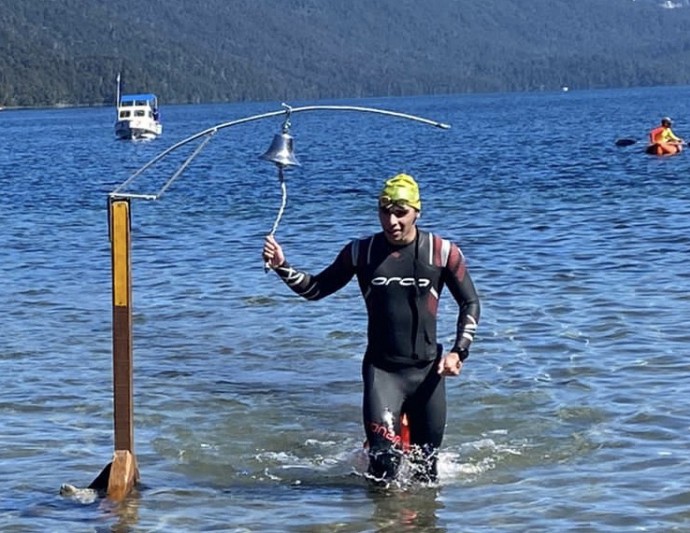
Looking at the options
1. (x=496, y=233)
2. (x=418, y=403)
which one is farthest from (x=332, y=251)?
(x=418, y=403)

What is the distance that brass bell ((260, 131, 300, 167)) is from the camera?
9091 millimetres

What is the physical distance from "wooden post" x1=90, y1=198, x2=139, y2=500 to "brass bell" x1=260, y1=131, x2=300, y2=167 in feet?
3.12

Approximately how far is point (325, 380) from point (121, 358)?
14.2ft

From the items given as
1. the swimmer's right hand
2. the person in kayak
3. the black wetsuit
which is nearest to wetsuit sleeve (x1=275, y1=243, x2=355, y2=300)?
the black wetsuit

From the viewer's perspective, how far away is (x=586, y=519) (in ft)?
29.2

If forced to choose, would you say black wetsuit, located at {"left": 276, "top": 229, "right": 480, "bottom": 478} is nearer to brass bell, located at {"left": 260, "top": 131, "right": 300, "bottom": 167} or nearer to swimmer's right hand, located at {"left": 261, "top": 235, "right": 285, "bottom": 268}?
swimmer's right hand, located at {"left": 261, "top": 235, "right": 285, "bottom": 268}

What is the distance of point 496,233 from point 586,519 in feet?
53.1

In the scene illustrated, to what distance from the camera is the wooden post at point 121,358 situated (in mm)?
9023

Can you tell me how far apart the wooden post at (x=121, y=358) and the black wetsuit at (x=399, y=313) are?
1.01 metres

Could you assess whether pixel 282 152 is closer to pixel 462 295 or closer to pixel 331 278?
pixel 331 278

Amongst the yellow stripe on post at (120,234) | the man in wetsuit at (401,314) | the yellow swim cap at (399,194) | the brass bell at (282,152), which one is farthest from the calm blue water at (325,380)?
the brass bell at (282,152)

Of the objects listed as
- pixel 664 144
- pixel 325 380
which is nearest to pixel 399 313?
pixel 325 380

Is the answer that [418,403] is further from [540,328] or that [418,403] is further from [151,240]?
[151,240]

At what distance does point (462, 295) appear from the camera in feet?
29.7
